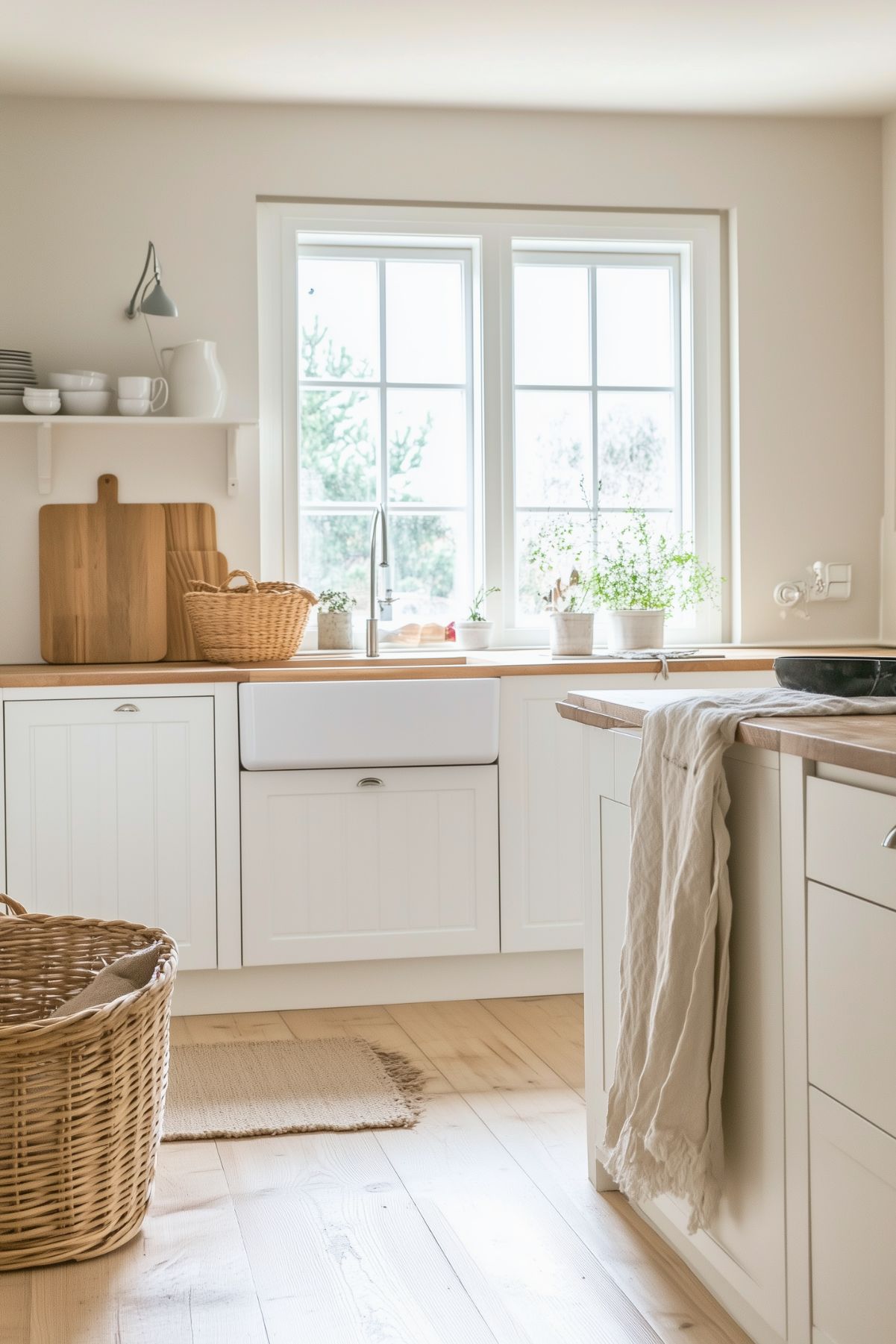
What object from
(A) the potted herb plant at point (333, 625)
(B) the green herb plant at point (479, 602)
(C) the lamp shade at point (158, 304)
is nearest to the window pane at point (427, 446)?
(B) the green herb plant at point (479, 602)

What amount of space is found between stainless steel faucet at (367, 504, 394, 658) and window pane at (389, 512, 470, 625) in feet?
0.40

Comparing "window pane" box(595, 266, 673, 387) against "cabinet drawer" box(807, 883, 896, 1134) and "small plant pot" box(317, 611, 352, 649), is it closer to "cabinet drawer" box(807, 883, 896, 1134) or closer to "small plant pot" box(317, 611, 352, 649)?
"small plant pot" box(317, 611, 352, 649)

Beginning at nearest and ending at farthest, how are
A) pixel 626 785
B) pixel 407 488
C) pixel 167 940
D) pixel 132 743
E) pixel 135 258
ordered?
pixel 626 785
pixel 167 940
pixel 132 743
pixel 135 258
pixel 407 488

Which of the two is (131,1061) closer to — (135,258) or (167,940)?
(167,940)

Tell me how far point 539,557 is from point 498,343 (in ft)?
2.13

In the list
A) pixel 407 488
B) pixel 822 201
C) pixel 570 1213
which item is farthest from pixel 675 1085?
pixel 822 201

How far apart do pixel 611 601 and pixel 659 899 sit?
2.13 meters

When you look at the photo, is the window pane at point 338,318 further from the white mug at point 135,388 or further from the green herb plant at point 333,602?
the green herb plant at point 333,602

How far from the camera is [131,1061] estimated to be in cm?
200

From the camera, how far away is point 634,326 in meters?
3.98

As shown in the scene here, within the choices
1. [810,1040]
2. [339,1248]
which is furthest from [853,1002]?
[339,1248]

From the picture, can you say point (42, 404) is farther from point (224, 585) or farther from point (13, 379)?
point (224, 585)

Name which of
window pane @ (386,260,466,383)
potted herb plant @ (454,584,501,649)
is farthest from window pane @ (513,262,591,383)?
potted herb plant @ (454,584,501,649)

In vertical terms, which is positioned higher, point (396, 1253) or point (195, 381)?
point (195, 381)
